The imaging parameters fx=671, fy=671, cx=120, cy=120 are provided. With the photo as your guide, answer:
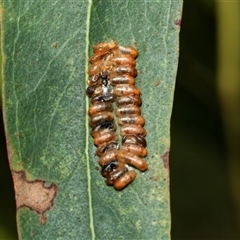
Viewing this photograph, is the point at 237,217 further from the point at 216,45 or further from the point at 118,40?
the point at 118,40

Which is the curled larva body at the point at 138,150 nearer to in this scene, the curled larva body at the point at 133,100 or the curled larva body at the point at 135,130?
the curled larva body at the point at 135,130

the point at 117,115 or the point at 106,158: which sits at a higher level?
the point at 117,115

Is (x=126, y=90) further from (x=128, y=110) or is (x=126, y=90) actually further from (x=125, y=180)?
(x=125, y=180)

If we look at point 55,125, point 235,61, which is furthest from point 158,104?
point 235,61

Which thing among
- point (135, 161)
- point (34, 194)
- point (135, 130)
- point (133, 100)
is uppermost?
point (133, 100)

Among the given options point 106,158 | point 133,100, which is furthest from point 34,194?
point 133,100

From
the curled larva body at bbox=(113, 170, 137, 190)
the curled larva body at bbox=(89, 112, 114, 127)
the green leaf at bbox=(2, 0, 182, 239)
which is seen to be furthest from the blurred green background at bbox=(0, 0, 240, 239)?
the curled larva body at bbox=(113, 170, 137, 190)

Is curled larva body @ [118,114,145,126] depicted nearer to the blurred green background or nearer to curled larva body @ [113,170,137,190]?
curled larva body @ [113,170,137,190]

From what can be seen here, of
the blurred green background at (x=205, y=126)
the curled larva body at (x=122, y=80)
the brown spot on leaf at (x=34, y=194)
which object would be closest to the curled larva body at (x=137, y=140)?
the curled larva body at (x=122, y=80)
